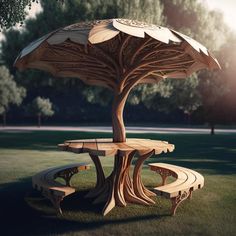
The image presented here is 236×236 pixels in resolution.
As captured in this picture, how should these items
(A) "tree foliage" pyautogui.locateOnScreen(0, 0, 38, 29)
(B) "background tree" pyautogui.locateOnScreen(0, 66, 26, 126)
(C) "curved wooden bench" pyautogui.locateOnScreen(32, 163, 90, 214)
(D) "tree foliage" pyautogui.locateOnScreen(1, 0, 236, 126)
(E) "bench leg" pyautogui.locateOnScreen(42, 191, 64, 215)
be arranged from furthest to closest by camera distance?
(B) "background tree" pyautogui.locateOnScreen(0, 66, 26, 126), (D) "tree foliage" pyautogui.locateOnScreen(1, 0, 236, 126), (A) "tree foliage" pyautogui.locateOnScreen(0, 0, 38, 29), (E) "bench leg" pyautogui.locateOnScreen(42, 191, 64, 215), (C) "curved wooden bench" pyautogui.locateOnScreen(32, 163, 90, 214)

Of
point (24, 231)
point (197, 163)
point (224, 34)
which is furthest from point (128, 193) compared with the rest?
point (224, 34)

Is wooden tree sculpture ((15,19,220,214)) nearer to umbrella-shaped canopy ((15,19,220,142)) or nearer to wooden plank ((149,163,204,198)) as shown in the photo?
umbrella-shaped canopy ((15,19,220,142))

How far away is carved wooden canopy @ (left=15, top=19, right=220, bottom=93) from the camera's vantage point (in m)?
4.70

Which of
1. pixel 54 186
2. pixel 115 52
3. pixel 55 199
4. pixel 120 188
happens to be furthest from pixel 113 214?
pixel 115 52

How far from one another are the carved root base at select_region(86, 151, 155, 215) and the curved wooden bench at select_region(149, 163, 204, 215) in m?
0.68

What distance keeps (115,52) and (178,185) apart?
11.4 feet

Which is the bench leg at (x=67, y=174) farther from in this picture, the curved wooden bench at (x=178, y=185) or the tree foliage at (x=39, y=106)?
the tree foliage at (x=39, y=106)

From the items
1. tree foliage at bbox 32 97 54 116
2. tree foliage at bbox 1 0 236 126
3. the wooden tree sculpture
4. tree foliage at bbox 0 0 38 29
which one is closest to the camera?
the wooden tree sculpture

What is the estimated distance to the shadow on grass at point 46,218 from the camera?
4879mm

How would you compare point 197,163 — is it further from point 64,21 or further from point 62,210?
point 64,21

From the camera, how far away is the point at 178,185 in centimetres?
548

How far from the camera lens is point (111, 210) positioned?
5.75 m

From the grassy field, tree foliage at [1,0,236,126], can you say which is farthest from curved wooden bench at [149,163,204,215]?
tree foliage at [1,0,236,126]

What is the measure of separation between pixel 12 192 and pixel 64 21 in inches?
546
